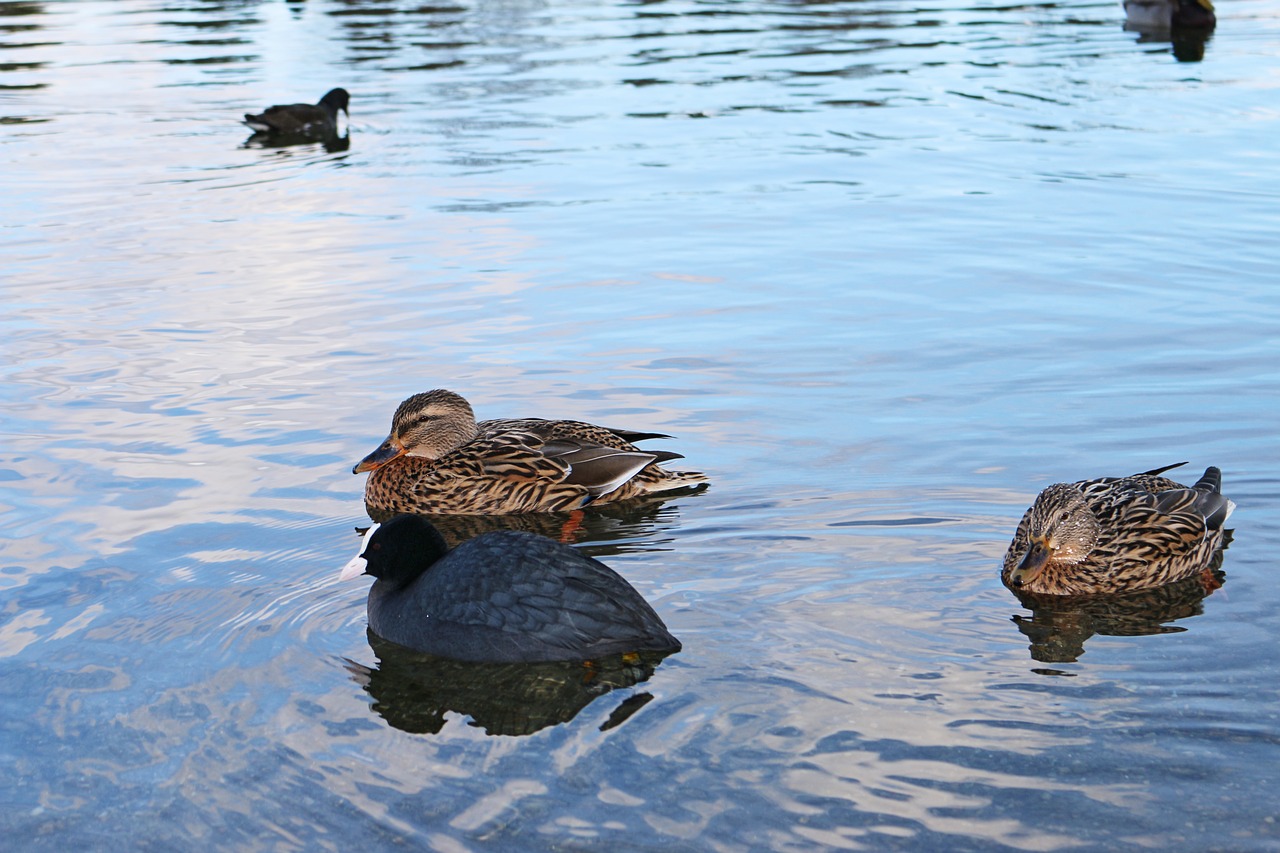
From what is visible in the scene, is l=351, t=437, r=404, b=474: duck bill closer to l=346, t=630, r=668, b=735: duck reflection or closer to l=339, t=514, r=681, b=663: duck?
l=339, t=514, r=681, b=663: duck

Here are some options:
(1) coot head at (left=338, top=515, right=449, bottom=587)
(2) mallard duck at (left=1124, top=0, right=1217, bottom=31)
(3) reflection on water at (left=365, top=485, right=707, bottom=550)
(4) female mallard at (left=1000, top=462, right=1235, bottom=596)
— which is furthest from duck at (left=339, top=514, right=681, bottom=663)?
(2) mallard duck at (left=1124, top=0, right=1217, bottom=31)

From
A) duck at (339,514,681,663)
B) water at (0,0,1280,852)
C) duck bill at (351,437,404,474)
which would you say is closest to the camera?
water at (0,0,1280,852)

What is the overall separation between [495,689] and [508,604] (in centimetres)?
39

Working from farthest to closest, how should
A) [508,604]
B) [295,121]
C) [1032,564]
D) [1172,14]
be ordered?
[1172,14] < [295,121] < [1032,564] < [508,604]

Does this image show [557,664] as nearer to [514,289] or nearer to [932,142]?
[514,289]

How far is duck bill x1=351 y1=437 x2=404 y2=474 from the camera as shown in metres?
9.79

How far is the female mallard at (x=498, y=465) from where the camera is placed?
9633 millimetres

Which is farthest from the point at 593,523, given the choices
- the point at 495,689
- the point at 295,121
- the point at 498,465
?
the point at 295,121

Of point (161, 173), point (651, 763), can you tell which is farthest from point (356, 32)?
point (651, 763)

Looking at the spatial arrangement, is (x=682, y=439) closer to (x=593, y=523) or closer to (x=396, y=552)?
(x=593, y=523)

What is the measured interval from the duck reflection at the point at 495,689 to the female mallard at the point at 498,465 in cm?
245

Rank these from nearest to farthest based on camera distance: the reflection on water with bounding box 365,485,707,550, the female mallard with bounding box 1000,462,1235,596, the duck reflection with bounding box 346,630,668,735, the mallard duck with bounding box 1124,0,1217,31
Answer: the duck reflection with bounding box 346,630,668,735 → the female mallard with bounding box 1000,462,1235,596 → the reflection on water with bounding box 365,485,707,550 → the mallard duck with bounding box 1124,0,1217,31

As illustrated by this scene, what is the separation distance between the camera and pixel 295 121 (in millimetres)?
22875

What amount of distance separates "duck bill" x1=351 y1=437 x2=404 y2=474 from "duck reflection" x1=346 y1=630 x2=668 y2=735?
2.53 m
